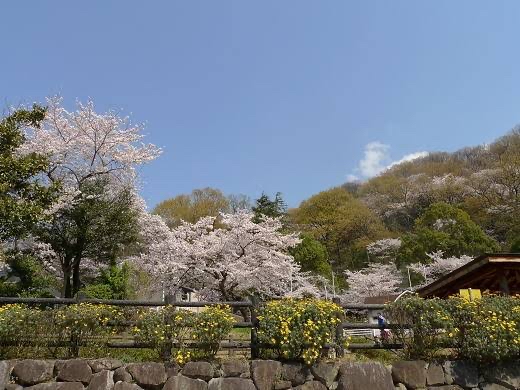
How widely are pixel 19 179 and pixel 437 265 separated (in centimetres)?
2293

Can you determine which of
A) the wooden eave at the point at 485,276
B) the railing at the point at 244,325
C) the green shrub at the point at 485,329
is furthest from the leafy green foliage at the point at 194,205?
the green shrub at the point at 485,329

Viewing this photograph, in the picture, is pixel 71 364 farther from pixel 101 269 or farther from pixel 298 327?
pixel 101 269

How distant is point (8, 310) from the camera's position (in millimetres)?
6125

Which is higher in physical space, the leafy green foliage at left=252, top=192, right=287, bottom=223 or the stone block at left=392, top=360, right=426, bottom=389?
the leafy green foliage at left=252, top=192, right=287, bottom=223

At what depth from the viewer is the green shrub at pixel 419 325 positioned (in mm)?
6309

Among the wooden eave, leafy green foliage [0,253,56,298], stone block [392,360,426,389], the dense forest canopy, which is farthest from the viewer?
leafy green foliage [0,253,56,298]

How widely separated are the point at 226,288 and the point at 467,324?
1229cm

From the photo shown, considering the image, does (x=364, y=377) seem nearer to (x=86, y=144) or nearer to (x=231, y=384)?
(x=231, y=384)

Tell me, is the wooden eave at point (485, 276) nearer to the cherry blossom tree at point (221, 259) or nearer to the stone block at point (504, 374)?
the stone block at point (504, 374)

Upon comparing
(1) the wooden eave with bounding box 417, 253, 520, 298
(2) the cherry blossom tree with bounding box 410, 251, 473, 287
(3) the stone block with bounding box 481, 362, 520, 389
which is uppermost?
(2) the cherry blossom tree with bounding box 410, 251, 473, 287

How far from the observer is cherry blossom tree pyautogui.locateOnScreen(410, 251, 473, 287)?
24.9 meters

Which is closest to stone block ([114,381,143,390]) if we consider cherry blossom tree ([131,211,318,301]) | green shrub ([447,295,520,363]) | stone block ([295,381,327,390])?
stone block ([295,381,327,390])

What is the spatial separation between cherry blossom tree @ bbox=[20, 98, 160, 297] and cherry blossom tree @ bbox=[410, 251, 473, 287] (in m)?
17.6

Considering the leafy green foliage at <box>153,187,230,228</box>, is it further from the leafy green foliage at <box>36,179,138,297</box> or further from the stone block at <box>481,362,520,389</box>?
the stone block at <box>481,362,520,389</box>
